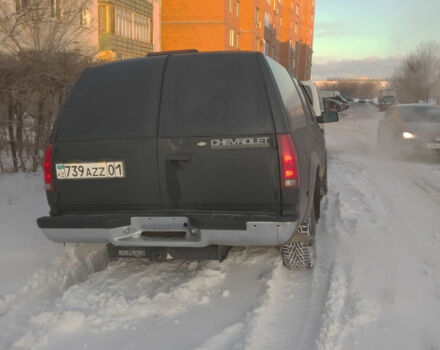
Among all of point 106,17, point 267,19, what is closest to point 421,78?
point 267,19

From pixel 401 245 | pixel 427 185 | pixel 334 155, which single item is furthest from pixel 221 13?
pixel 401 245

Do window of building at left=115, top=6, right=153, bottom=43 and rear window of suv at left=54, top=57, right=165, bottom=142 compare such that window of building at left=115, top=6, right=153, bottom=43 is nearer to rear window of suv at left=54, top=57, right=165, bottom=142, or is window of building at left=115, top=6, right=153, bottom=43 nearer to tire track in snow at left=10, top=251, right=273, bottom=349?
rear window of suv at left=54, top=57, right=165, bottom=142

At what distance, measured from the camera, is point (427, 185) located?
780cm

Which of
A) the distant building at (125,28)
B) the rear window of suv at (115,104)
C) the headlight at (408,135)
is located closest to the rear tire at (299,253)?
the rear window of suv at (115,104)

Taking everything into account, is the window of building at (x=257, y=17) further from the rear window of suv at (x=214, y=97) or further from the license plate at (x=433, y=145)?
the rear window of suv at (x=214, y=97)

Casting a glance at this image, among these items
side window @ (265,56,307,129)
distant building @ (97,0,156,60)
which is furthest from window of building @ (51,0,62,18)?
side window @ (265,56,307,129)

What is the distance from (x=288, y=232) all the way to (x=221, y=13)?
3688cm

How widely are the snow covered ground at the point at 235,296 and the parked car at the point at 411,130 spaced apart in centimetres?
641

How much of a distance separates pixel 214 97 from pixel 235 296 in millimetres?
1620

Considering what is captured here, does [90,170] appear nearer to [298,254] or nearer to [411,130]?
[298,254]

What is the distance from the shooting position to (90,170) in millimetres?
3209

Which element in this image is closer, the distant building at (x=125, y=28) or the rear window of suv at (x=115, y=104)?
the rear window of suv at (x=115, y=104)

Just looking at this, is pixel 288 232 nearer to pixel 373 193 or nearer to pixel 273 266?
pixel 273 266

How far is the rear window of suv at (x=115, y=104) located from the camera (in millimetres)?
3186
